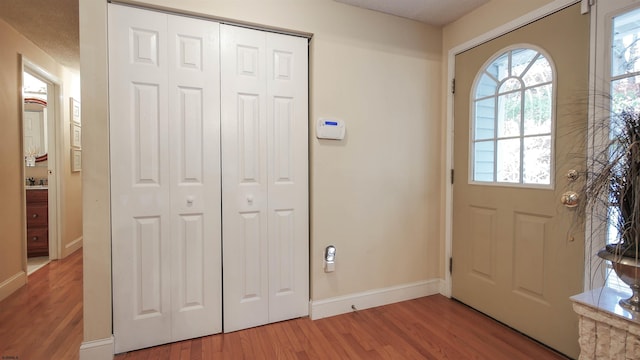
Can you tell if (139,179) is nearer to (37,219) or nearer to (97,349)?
(97,349)

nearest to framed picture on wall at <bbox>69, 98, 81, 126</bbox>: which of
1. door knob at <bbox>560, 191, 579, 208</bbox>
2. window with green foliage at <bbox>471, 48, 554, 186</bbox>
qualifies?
window with green foliage at <bbox>471, 48, 554, 186</bbox>

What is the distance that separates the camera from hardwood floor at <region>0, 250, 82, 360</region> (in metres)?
1.83

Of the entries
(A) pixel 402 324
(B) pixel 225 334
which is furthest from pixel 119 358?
(A) pixel 402 324

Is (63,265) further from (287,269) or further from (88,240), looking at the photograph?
(287,269)

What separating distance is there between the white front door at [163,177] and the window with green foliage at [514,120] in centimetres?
200

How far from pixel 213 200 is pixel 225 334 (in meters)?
0.92

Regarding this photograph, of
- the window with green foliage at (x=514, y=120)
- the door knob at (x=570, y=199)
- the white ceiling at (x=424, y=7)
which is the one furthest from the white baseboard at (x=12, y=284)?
the door knob at (x=570, y=199)

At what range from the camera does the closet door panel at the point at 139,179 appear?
5.82ft

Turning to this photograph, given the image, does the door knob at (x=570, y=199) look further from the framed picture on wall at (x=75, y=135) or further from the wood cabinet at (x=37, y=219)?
the framed picture on wall at (x=75, y=135)

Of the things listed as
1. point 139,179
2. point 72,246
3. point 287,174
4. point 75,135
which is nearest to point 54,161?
point 75,135

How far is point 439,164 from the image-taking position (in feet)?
8.80

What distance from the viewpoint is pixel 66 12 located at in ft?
7.99

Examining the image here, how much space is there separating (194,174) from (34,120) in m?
4.13

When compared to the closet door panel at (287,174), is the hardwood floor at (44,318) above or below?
below
